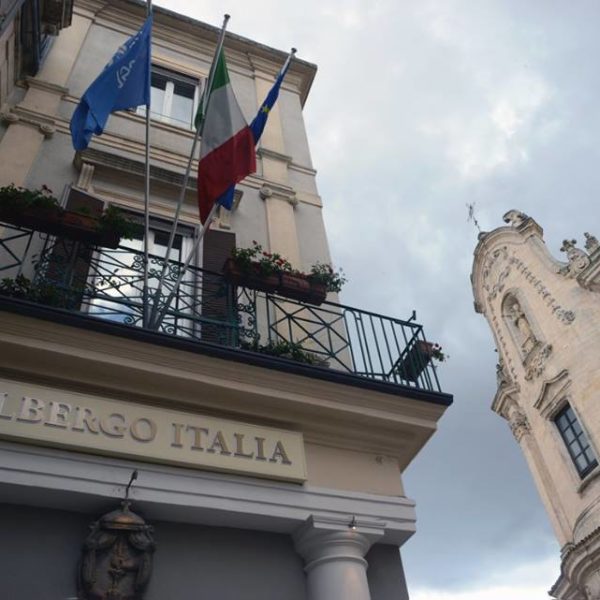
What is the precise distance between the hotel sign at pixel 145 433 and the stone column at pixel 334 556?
1.56ft

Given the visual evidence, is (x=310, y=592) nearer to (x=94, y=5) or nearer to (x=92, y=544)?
(x=92, y=544)

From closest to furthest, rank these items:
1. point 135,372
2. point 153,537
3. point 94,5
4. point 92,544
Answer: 1. point 92,544
2. point 153,537
3. point 135,372
4. point 94,5

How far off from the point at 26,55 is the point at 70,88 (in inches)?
29.9

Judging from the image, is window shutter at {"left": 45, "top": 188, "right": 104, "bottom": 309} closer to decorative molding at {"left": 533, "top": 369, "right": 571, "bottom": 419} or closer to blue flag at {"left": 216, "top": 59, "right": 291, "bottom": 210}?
blue flag at {"left": 216, "top": 59, "right": 291, "bottom": 210}

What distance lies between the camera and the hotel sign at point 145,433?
4645mm

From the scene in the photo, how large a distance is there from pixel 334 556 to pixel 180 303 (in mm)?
3211

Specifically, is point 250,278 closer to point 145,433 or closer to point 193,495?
point 145,433

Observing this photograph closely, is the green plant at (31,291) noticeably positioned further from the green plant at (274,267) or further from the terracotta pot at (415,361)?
the terracotta pot at (415,361)

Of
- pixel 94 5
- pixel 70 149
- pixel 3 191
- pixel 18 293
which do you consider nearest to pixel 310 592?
pixel 18 293

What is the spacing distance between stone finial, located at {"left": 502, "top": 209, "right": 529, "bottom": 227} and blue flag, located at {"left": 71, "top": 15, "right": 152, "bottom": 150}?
19.7 m

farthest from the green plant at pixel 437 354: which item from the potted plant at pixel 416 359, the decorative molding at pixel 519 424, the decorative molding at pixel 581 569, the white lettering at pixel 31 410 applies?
the decorative molding at pixel 519 424

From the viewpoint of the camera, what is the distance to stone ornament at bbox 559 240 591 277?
65.4 feet

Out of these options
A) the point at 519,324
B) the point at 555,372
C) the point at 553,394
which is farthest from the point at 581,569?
the point at 519,324

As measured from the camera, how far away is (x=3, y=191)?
5895mm
